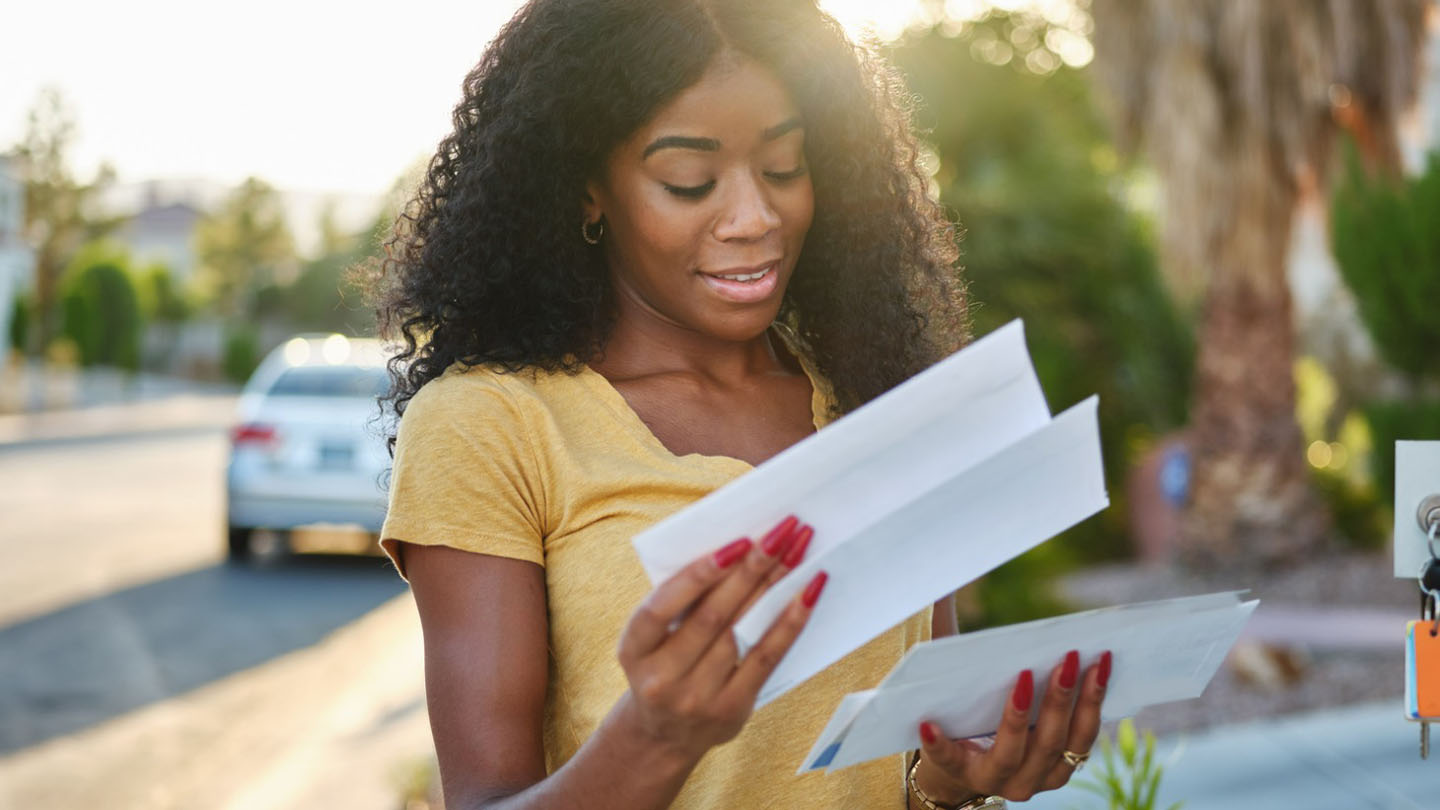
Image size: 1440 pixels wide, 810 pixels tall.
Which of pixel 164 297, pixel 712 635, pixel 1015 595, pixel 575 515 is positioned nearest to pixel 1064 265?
pixel 1015 595

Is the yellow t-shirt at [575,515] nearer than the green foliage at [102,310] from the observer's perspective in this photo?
Yes

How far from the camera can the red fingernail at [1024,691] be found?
4.61ft

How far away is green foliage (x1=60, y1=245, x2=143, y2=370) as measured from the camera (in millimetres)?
40188

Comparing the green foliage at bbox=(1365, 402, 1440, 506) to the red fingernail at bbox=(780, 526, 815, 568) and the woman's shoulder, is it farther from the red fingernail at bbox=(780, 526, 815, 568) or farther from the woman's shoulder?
the red fingernail at bbox=(780, 526, 815, 568)

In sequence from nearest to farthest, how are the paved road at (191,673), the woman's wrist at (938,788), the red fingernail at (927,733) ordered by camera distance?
1. the red fingernail at (927,733)
2. the woman's wrist at (938,788)
3. the paved road at (191,673)

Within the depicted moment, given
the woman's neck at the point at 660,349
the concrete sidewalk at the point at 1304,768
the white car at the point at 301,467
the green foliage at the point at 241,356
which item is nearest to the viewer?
the woman's neck at the point at 660,349

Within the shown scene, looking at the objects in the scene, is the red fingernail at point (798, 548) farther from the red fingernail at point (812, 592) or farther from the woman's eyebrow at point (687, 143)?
the woman's eyebrow at point (687, 143)

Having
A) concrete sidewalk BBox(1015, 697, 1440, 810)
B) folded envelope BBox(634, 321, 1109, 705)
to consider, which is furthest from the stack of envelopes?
concrete sidewalk BBox(1015, 697, 1440, 810)

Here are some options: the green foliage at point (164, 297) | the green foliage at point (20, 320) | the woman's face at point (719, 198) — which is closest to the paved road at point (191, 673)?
the woman's face at point (719, 198)

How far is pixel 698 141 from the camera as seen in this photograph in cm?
173

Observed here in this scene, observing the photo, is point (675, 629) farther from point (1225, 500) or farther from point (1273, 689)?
point (1225, 500)

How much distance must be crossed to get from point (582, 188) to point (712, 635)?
83 cm

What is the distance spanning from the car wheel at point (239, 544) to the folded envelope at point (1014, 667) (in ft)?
34.4

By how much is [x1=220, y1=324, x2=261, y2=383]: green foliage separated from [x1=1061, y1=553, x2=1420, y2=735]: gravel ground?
42959 mm
